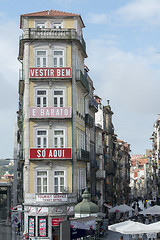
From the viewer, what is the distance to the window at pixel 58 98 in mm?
41750

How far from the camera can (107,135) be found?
284 ft

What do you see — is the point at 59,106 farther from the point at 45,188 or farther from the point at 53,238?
the point at 53,238

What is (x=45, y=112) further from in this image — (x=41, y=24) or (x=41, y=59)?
(x=41, y=24)

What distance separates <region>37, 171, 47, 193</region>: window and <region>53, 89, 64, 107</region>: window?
228 inches

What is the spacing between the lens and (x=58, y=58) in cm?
4234

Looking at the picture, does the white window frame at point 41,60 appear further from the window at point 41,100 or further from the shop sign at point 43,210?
the shop sign at point 43,210

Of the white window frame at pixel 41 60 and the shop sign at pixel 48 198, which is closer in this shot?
the shop sign at pixel 48 198

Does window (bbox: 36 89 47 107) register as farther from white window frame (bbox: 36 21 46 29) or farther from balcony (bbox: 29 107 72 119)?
white window frame (bbox: 36 21 46 29)

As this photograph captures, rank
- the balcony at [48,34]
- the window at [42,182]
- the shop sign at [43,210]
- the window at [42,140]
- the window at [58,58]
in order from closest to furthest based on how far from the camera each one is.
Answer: the shop sign at [43,210]
the window at [42,182]
the window at [42,140]
the balcony at [48,34]
the window at [58,58]

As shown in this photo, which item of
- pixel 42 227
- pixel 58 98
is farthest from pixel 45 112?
pixel 42 227

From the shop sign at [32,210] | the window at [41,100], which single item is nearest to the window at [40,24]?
the window at [41,100]

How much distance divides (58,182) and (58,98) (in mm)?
7025

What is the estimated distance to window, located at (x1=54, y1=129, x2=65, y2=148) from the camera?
41500 millimetres

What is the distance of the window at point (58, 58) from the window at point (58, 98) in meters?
2.28
